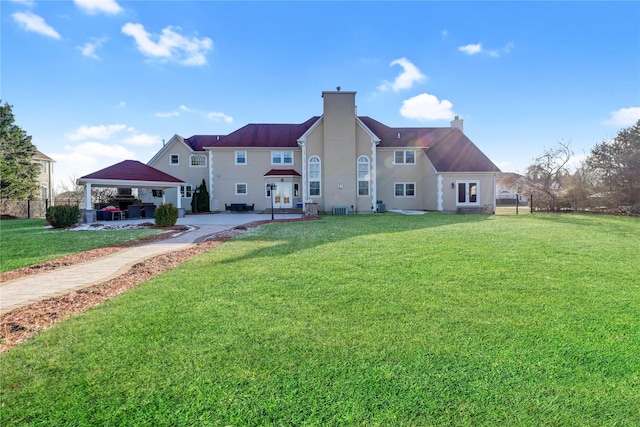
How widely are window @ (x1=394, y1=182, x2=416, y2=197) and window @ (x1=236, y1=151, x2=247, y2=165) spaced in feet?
45.7

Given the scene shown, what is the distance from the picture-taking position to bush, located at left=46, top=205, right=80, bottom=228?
53.0 feet

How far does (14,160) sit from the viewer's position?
28.3m

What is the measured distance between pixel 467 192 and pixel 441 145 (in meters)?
5.52

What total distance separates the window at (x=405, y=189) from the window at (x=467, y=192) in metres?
3.79

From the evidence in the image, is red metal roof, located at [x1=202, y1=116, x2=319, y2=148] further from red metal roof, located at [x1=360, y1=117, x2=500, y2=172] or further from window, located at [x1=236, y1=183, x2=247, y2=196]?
red metal roof, located at [x1=360, y1=117, x2=500, y2=172]

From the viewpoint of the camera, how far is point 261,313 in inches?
158

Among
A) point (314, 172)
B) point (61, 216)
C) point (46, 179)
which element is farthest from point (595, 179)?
point (46, 179)

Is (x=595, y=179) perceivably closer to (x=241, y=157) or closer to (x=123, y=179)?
(x=241, y=157)

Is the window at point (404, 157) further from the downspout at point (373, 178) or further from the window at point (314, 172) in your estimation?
the window at point (314, 172)

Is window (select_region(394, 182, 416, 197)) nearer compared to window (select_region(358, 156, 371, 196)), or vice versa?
window (select_region(358, 156, 371, 196))

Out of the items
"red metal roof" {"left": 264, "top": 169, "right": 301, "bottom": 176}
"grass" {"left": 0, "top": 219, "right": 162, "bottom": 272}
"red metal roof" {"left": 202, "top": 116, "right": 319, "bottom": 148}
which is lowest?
"grass" {"left": 0, "top": 219, "right": 162, "bottom": 272}

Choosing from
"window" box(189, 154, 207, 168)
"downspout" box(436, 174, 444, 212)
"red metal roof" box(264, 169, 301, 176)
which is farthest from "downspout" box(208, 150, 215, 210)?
"downspout" box(436, 174, 444, 212)

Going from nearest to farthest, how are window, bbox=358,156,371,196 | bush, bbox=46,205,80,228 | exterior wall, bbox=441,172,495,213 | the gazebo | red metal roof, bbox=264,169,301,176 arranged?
bush, bbox=46,205,80,228 → the gazebo → window, bbox=358,156,371,196 → exterior wall, bbox=441,172,495,213 → red metal roof, bbox=264,169,301,176

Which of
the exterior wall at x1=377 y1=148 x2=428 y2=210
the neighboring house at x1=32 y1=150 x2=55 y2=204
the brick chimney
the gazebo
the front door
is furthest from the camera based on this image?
the neighboring house at x1=32 y1=150 x2=55 y2=204
